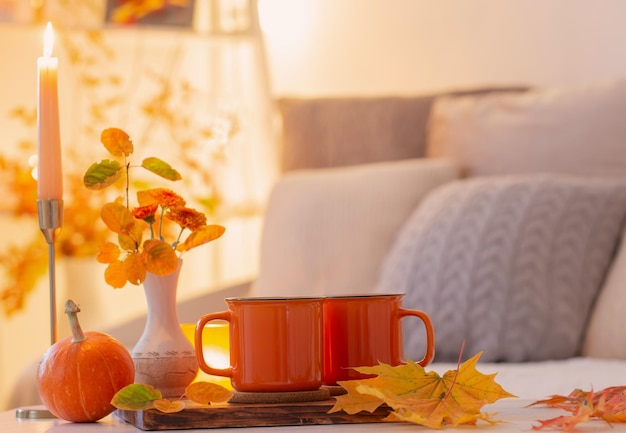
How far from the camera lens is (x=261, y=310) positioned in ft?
2.76

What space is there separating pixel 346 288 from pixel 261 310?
1.00m

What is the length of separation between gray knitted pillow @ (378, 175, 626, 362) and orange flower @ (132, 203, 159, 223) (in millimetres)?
790

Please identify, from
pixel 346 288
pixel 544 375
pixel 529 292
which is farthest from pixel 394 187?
pixel 544 375

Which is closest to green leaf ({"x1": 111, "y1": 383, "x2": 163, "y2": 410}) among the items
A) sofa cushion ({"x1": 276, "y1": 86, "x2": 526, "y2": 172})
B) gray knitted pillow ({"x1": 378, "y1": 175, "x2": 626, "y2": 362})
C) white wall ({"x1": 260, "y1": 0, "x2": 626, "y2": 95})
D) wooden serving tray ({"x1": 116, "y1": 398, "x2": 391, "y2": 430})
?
wooden serving tray ({"x1": 116, "y1": 398, "x2": 391, "y2": 430})

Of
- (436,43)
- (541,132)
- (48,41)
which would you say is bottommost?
(541,132)

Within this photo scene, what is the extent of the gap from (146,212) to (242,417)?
8.6 inches

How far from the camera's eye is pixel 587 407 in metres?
0.77

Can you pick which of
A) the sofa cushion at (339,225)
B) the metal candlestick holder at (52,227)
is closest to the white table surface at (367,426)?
the metal candlestick holder at (52,227)

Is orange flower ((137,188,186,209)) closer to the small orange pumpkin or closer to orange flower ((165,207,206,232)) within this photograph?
orange flower ((165,207,206,232))

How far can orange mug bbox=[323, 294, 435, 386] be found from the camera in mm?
881

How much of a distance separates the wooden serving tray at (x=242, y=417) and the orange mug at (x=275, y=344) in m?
0.03

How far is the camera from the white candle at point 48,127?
1.02 metres

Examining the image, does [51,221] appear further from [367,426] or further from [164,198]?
[367,426]

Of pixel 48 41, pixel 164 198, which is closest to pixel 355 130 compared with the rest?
pixel 48 41
